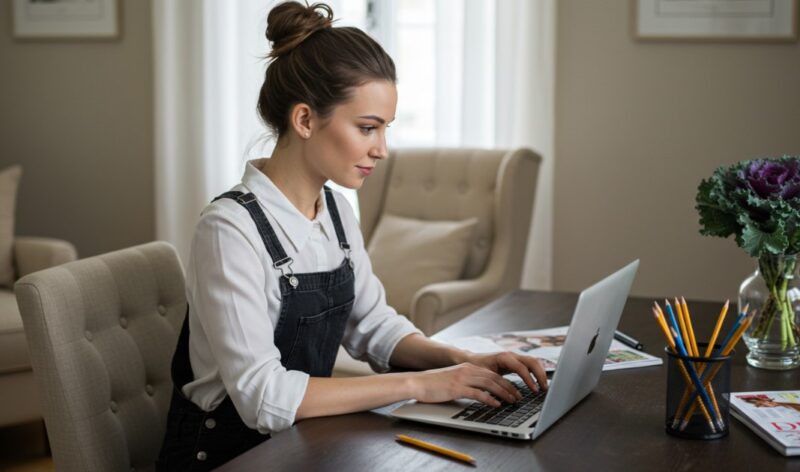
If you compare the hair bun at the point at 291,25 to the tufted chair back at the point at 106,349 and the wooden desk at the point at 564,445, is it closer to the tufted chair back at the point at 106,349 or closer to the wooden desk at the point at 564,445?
the tufted chair back at the point at 106,349

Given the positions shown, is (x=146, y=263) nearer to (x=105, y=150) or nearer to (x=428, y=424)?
(x=428, y=424)

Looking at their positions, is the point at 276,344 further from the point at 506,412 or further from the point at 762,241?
the point at 762,241

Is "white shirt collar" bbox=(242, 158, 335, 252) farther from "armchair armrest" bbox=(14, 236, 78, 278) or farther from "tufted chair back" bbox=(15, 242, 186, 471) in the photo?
"armchair armrest" bbox=(14, 236, 78, 278)

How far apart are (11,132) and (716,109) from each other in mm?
3271

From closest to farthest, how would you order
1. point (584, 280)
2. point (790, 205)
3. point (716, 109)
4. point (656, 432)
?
point (656, 432), point (790, 205), point (716, 109), point (584, 280)

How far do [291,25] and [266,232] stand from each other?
36 centimetres

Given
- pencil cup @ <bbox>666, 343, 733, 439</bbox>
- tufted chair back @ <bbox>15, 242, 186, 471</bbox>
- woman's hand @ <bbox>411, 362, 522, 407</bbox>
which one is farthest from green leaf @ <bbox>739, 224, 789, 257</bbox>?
tufted chair back @ <bbox>15, 242, 186, 471</bbox>

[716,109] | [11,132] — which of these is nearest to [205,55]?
[11,132]

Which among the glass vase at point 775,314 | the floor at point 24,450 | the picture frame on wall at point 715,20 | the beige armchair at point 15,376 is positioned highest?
the picture frame on wall at point 715,20

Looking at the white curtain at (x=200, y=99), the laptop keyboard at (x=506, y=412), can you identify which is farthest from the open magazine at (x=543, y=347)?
the white curtain at (x=200, y=99)

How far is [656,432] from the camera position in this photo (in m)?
1.38

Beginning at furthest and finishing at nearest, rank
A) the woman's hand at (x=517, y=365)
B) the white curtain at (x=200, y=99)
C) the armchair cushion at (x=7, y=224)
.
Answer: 1. the white curtain at (x=200, y=99)
2. the armchair cushion at (x=7, y=224)
3. the woman's hand at (x=517, y=365)

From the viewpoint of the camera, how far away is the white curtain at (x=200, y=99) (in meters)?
4.45

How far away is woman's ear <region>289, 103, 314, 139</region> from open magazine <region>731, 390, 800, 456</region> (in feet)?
2.59
